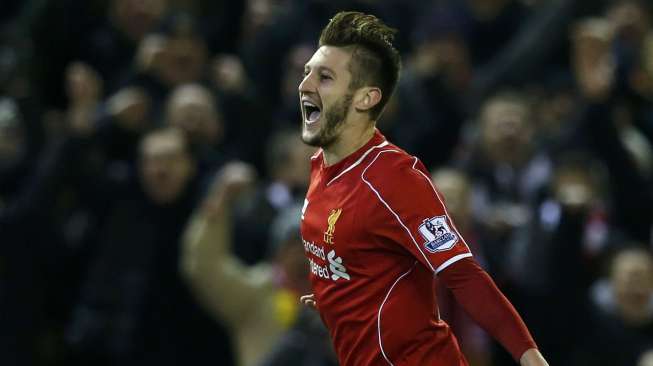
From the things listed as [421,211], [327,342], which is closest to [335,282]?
[421,211]

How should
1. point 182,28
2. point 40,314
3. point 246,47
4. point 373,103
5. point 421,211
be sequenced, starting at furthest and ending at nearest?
point 246,47 → point 182,28 → point 40,314 → point 373,103 → point 421,211

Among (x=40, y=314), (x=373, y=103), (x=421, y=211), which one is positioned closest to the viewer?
(x=421, y=211)

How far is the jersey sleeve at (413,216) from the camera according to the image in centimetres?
354

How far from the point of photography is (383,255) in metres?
3.67

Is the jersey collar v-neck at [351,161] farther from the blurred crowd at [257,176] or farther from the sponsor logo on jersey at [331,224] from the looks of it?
the blurred crowd at [257,176]

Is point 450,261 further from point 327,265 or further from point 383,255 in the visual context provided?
point 327,265

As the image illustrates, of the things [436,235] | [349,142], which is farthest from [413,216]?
[349,142]

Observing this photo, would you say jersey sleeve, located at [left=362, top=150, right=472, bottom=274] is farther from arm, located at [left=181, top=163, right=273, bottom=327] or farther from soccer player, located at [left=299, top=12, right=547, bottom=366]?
arm, located at [left=181, top=163, right=273, bottom=327]

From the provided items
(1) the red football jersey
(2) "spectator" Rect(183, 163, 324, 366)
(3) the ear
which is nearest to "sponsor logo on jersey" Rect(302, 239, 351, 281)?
(1) the red football jersey

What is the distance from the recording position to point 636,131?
817 cm

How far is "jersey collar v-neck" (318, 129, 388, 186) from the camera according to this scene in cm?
379

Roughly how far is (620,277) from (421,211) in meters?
3.20

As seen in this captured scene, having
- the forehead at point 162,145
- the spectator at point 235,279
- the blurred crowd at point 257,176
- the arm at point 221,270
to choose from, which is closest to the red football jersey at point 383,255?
the blurred crowd at point 257,176

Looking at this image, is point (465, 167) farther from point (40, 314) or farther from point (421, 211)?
point (421, 211)
